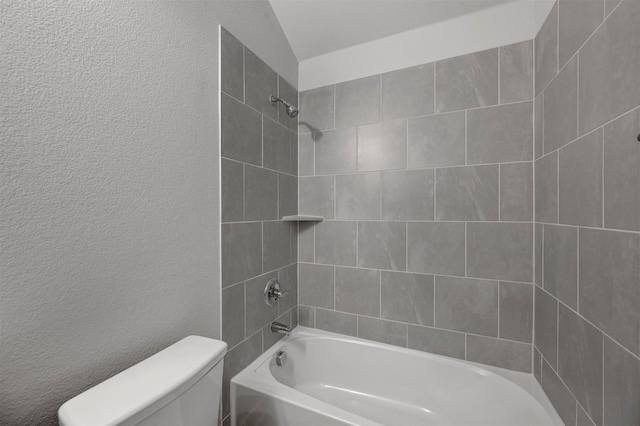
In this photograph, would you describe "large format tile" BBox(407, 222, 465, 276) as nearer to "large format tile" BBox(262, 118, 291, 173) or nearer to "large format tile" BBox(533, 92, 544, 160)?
"large format tile" BBox(533, 92, 544, 160)

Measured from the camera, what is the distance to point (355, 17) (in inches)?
57.8

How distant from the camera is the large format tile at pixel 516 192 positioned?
4.20 ft

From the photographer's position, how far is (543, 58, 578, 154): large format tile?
905 millimetres

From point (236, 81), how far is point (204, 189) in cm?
56

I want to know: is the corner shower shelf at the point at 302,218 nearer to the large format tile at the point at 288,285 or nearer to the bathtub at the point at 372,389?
the large format tile at the point at 288,285

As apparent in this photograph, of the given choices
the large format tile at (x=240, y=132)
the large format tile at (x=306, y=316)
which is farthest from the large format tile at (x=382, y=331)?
the large format tile at (x=240, y=132)

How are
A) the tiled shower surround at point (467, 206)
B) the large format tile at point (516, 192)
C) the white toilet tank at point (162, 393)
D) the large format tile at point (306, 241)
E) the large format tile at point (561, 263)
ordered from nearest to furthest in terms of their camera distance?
1. the white toilet tank at point (162, 393)
2. the tiled shower surround at point (467, 206)
3. the large format tile at point (561, 263)
4. the large format tile at point (516, 192)
5. the large format tile at point (306, 241)

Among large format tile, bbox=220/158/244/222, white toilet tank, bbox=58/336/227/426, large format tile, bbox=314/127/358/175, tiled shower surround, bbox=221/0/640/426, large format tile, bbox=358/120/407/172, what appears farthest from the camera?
large format tile, bbox=314/127/358/175

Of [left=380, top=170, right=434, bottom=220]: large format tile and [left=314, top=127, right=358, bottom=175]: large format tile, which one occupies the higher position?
[left=314, top=127, right=358, bottom=175]: large format tile

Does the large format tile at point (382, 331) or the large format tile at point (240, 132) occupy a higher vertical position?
the large format tile at point (240, 132)

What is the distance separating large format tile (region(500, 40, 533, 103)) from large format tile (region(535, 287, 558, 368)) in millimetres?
959

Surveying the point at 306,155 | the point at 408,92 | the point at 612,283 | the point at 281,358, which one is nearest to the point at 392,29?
the point at 408,92

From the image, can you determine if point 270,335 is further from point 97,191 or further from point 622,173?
point 622,173

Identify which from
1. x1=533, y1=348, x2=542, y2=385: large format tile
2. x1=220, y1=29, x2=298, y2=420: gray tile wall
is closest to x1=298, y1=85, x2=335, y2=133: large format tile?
x1=220, y1=29, x2=298, y2=420: gray tile wall
